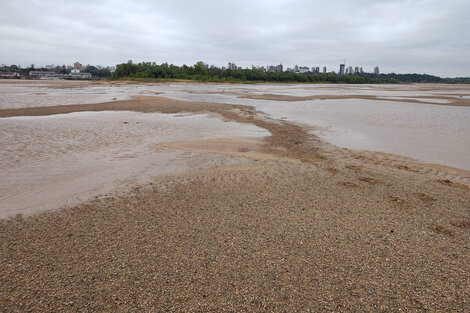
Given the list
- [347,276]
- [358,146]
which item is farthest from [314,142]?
[347,276]

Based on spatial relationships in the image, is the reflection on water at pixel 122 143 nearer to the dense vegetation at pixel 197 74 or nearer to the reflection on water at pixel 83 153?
the reflection on water at pixel 83 153

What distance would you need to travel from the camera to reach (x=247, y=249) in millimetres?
4211

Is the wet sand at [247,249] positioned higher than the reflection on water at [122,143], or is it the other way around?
the reflection on water at [122,143]

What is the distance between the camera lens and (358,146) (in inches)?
464

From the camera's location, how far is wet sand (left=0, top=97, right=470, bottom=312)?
10.7ft

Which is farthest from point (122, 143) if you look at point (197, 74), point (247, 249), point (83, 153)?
point (197, 74)

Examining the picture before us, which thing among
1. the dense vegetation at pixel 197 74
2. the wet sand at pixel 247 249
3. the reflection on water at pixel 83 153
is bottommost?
the wet sand at pixel 247 249

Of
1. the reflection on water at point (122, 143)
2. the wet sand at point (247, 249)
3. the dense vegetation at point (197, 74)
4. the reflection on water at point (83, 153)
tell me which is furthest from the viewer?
the dense vegetation at point (197, 74)

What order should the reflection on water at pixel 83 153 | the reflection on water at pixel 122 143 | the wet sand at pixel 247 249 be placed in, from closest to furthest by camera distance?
1. the wet sand at pixel 247 249
2. the reflection on water at pixel 83 153
3. the reflection on water at pixel 122 143

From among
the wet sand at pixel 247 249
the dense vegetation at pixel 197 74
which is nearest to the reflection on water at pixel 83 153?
the wet sand at pixel 247 249

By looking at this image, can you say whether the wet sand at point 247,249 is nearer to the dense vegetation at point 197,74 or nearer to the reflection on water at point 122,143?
the reflection on water at point 122,143

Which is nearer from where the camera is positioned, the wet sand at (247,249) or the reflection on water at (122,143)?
the wet sand at (247,249)

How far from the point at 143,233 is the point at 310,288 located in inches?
107

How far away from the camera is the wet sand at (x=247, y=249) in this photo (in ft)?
10.7
